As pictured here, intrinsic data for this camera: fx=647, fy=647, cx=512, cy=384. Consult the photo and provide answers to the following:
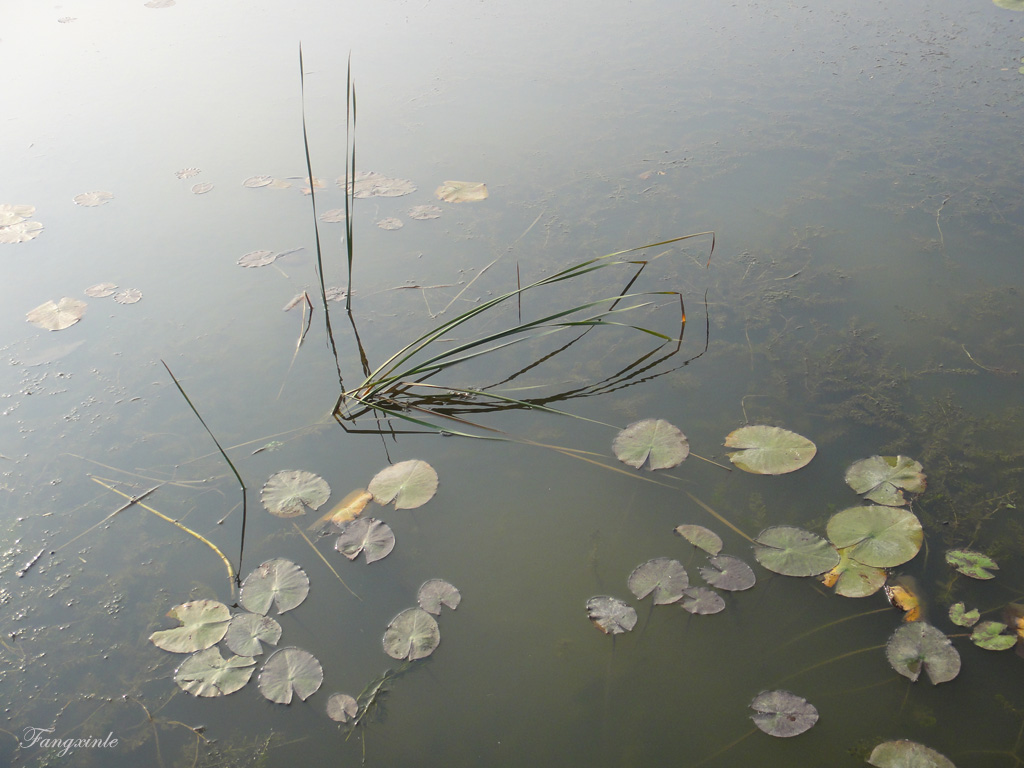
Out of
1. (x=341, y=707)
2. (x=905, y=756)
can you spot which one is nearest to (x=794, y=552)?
(x=905, y=756)

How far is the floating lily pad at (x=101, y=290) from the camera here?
296 cm

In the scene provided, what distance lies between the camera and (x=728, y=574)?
1.83 m

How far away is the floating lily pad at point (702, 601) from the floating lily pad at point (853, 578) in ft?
1.01

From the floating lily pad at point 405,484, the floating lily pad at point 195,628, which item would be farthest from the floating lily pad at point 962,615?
the floating lily pad at point 195,628

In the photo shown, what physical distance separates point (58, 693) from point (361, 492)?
0.93 metres

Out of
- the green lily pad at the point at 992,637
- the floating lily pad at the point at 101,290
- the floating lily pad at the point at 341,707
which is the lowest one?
the floating lily pad at the point at 341,707

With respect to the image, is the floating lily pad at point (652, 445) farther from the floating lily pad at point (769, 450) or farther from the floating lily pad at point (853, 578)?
the floating lily pad at point (853, 578)

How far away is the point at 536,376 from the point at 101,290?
6.87 feet

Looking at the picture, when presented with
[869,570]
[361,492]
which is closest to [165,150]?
[361,492]

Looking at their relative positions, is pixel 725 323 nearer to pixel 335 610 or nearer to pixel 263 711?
pixel 335 610

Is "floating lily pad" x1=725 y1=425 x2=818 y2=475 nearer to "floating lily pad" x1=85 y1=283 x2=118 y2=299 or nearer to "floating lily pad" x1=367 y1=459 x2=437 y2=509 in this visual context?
"floating lily pad" x1=367 y1=459 x2=437 y2=509

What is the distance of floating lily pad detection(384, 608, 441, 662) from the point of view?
1.73 m

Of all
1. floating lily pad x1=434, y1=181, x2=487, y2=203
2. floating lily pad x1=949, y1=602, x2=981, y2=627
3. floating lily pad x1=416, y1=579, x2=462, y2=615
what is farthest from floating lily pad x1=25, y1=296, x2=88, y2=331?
floating lily pad x1=949, y1=602, x2=981, y2=627

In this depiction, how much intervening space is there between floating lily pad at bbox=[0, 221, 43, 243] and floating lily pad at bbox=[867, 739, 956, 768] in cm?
410
